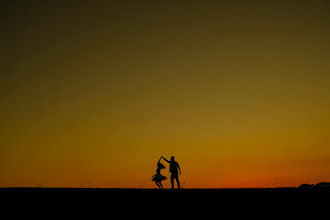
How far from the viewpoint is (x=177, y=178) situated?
23359mm
